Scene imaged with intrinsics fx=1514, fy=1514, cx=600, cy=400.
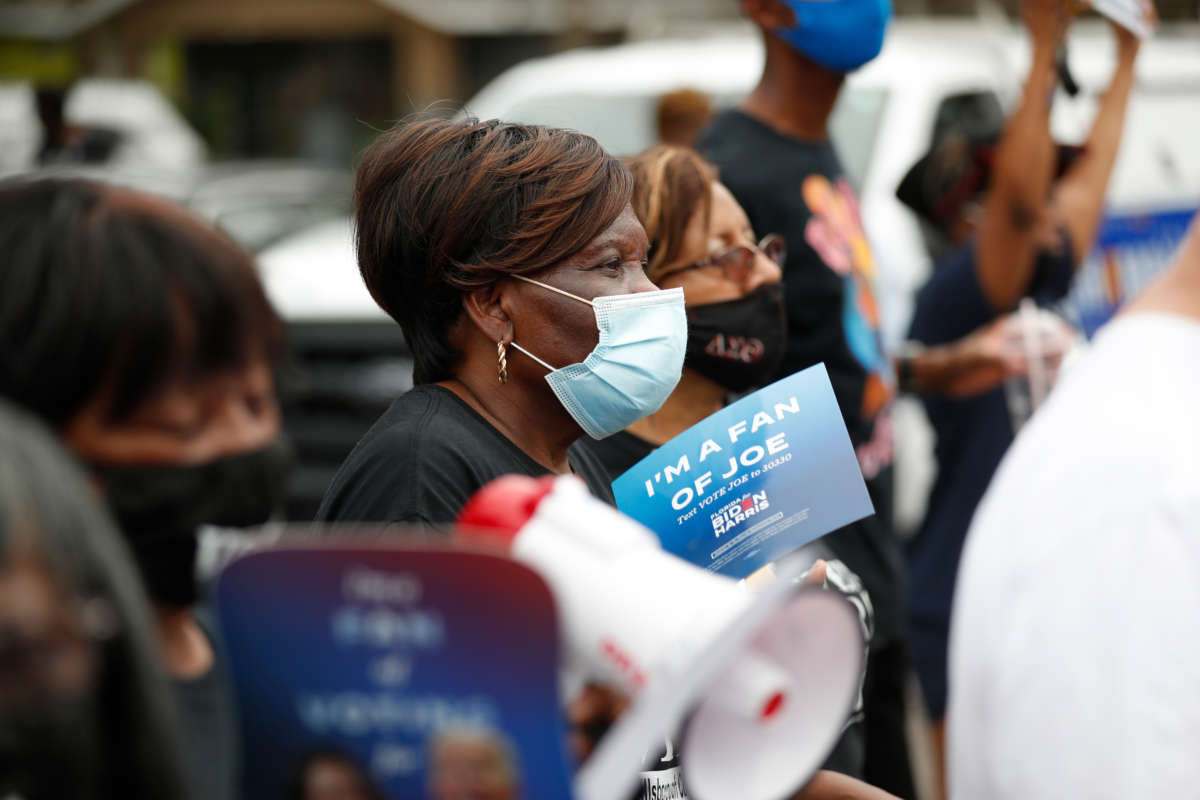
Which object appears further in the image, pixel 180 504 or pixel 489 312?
pixel 489 312

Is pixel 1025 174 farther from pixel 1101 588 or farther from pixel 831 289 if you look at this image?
pixel 1101 588

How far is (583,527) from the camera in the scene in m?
1.39

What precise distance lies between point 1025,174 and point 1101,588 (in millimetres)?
2507

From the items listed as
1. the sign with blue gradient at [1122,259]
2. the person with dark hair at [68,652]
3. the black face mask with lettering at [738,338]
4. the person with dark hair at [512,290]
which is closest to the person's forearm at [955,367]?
the black face mask with lettering at [738,338]

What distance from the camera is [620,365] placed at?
2299 millimetres

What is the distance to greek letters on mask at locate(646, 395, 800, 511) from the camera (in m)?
2.06

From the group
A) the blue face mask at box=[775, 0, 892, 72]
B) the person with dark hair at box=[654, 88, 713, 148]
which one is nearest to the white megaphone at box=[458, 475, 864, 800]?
the blue face mask at box=[775, 0, 892, 72]

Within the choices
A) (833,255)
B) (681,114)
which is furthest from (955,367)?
(681,114)

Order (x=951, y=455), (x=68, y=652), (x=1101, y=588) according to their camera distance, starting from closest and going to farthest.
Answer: (x=68, y=652) → (x=1101, y=588) → (x=951, y=455)

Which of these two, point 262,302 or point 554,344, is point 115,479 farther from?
point 554,344

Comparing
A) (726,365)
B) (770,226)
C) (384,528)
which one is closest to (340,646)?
(384,528)

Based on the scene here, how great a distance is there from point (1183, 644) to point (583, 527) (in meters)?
0.80

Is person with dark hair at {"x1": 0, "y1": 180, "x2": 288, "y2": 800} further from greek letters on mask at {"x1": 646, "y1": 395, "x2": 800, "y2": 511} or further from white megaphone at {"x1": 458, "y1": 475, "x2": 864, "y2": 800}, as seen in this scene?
greek letters on mask at {"x1": 646, "y1": 395, "x2": 800, "y2": 511}

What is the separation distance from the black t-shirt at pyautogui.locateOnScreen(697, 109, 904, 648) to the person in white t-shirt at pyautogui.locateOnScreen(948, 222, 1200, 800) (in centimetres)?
141
